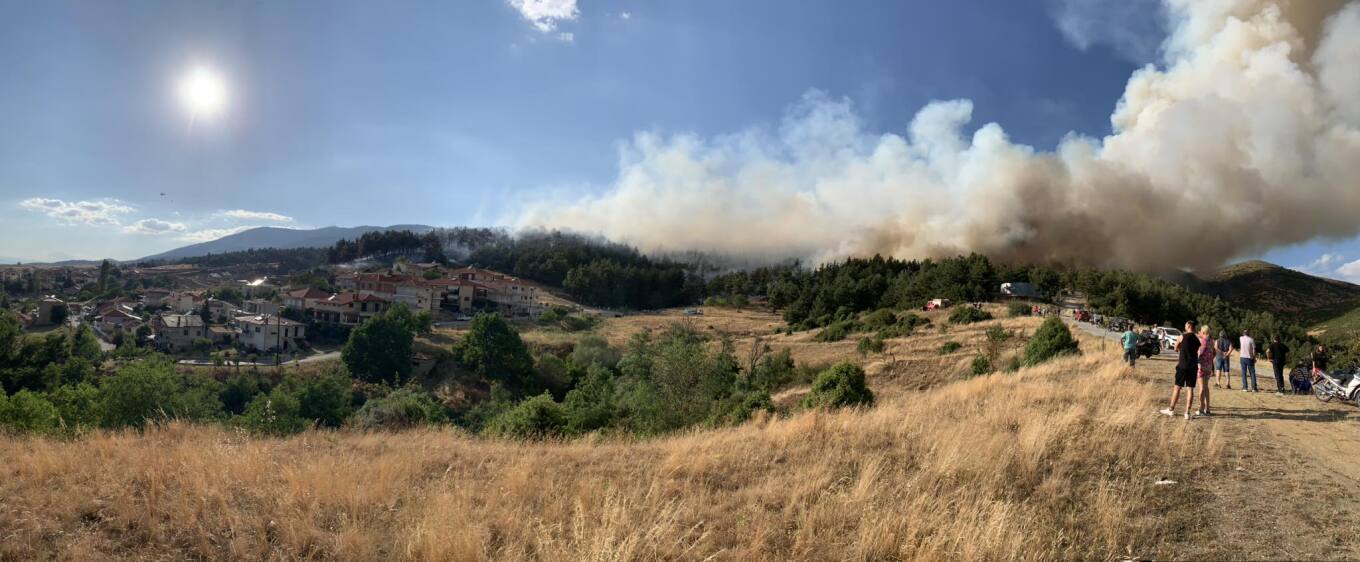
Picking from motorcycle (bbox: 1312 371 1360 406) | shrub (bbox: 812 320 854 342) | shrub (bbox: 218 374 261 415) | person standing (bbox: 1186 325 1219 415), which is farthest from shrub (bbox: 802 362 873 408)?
shrub (bbox: 218 374 261 415)

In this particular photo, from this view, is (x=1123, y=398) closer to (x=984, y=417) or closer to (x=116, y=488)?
(x=984, y=417)

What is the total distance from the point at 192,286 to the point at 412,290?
49718 millimetres

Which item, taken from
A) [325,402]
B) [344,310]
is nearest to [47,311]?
[344,310]

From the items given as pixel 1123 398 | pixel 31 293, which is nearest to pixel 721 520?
pixel 1123 398

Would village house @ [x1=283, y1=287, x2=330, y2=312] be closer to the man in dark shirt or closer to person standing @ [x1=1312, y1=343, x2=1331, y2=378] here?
the man in dark shirt

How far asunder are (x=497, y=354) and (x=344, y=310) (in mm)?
33834

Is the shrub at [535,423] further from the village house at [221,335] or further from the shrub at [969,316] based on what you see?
the village house at [221,335]

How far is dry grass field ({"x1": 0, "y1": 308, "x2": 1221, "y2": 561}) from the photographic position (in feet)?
13.9

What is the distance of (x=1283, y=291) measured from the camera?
374ft

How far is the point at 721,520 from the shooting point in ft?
16.1

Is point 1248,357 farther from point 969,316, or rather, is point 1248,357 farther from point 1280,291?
point 1280,291

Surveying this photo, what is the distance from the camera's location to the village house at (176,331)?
189 ft

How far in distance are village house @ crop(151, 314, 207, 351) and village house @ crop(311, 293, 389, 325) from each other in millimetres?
11164

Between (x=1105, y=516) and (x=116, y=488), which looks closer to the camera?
(x=1105, y=516)
